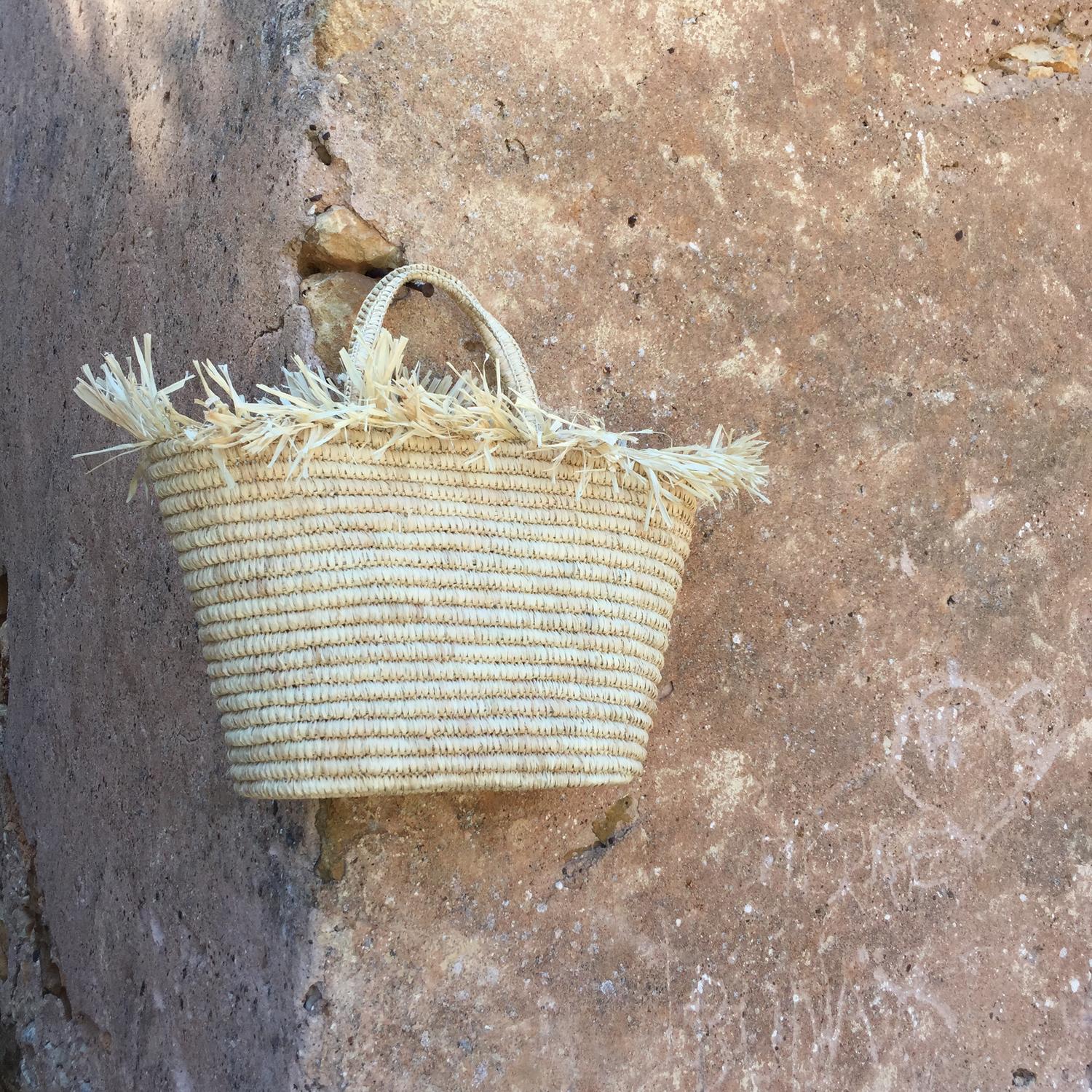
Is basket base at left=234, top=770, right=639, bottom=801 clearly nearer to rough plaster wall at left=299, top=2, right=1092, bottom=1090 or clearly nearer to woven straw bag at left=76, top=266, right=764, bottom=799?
woven straw bag at left=76, top=266, right=764, bottom=799

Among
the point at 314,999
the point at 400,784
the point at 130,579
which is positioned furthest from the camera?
the point at 130,579

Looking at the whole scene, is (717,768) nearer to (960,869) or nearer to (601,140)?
(960,869)

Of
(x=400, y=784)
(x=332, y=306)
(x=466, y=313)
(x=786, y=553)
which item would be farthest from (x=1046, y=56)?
(x=400, y=784)

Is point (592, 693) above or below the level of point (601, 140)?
below

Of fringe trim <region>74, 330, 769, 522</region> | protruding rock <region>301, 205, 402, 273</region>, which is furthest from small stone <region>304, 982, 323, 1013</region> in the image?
protruding rock <region>301, 205, 402, 273</region>

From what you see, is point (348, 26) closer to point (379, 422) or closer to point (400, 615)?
point (379, 422)

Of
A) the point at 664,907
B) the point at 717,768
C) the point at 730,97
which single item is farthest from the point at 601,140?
the point at 664,907

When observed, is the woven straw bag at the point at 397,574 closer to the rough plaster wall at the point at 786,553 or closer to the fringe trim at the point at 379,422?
the fringe trim at the point at 379,422
